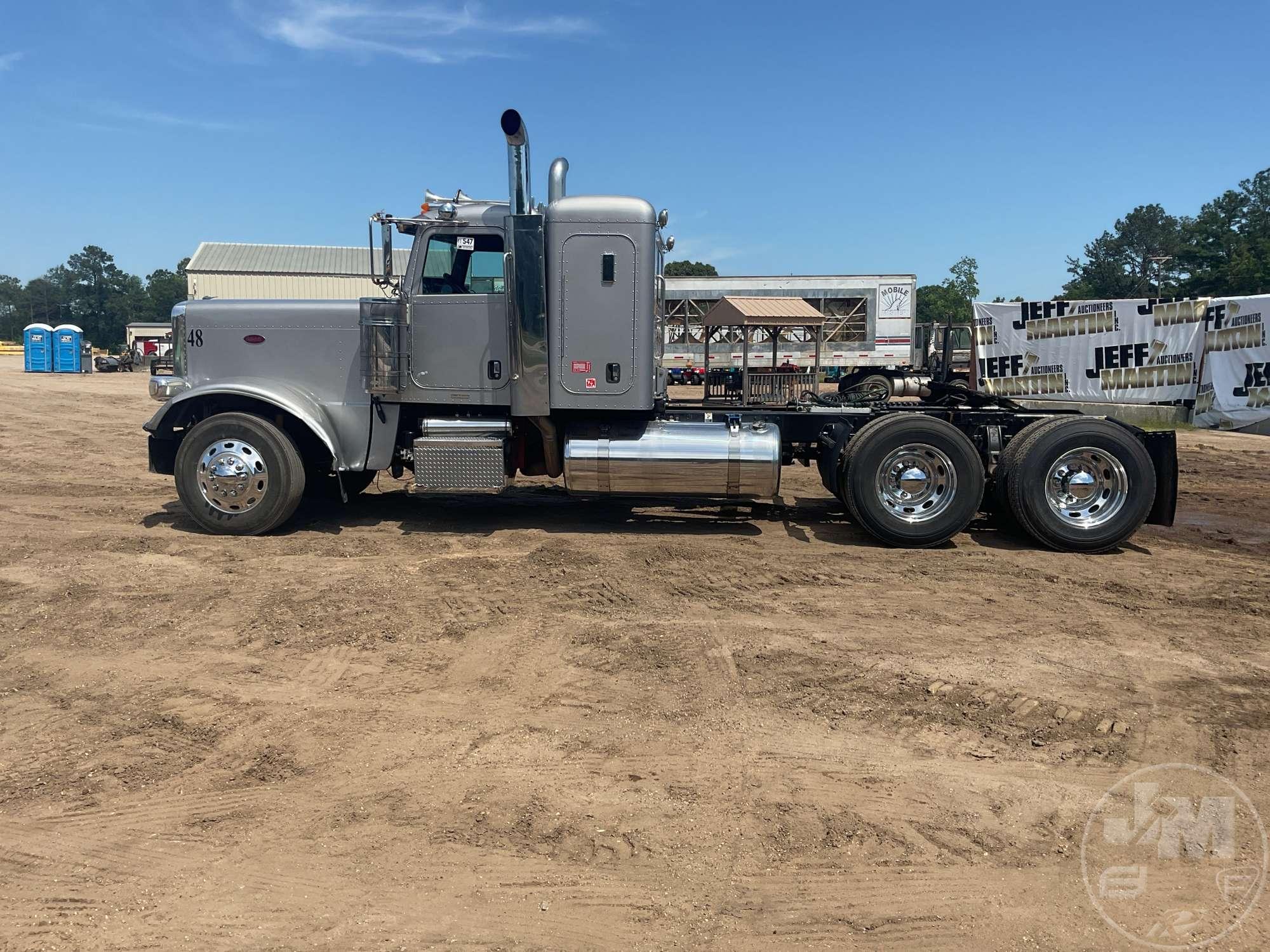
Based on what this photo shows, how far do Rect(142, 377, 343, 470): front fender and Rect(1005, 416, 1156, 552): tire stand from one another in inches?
246

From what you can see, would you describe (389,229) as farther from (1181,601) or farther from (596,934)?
(1181,601)

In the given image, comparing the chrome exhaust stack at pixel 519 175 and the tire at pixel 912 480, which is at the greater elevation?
the chrome exhaust stack at pixel 519 175

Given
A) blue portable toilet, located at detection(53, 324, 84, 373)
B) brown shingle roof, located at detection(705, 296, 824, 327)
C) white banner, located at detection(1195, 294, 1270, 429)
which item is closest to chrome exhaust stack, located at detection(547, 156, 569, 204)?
brown shingle roof, located at detection(705, 296, 824, 327)

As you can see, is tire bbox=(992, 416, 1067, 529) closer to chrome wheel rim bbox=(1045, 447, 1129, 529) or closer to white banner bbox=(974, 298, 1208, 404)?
chrome wheel rim bbox=(1045, 447, 1129, 529)

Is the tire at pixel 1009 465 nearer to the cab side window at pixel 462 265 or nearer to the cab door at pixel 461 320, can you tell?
the cab door at pixel 461 320

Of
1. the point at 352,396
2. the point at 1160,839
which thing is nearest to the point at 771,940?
the point at 1160,839

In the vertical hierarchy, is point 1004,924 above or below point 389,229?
below

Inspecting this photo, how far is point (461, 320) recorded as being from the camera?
26.7 ft

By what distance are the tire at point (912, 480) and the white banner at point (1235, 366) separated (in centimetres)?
1386

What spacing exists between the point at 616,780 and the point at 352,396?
5.61 meters

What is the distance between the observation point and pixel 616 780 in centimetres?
374

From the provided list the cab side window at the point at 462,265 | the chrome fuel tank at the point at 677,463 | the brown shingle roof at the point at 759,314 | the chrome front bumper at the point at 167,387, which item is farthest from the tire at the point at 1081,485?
the chrome front bumper at the point at 167,387

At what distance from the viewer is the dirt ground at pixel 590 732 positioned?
2.93m

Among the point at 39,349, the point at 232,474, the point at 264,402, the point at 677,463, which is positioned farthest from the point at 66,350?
the point at 677,463
